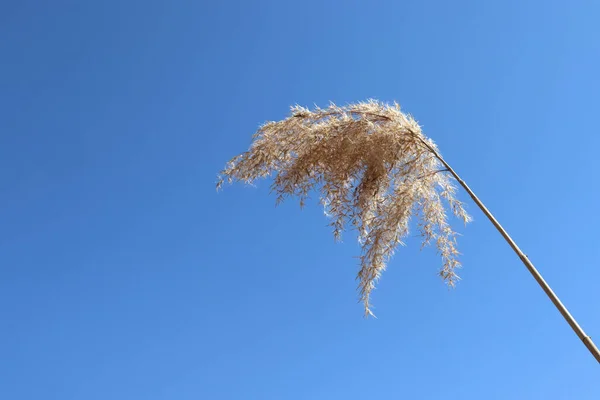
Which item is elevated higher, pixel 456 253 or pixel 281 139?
pixel 281 139

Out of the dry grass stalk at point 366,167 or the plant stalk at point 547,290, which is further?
the dry grass stalk at point 366,167

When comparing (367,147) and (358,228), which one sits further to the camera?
(358,228)

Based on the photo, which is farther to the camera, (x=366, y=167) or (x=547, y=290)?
(x=366, y=167)

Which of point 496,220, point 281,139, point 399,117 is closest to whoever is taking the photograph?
point 496,220

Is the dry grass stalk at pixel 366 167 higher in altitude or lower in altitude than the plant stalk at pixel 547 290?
higher

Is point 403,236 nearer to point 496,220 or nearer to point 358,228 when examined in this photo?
point 358,228

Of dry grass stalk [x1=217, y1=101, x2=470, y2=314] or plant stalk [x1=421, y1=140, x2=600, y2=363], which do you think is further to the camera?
dry grass stalk [x1=217, y1=101, x2=470, y2=314]

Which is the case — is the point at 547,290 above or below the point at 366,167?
below

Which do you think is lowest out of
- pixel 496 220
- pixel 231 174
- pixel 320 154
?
pixel 496 220

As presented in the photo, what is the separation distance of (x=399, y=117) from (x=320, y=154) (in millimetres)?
635

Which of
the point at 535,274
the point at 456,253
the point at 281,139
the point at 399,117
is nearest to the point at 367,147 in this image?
the point at 399,117

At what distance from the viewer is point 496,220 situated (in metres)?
3.21

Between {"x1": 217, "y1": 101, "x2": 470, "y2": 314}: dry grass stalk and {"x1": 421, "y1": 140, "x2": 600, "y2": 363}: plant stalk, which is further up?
{"x1": 217, "y1": 101, "x2": 470, "y2": 314}: dry grass stalk

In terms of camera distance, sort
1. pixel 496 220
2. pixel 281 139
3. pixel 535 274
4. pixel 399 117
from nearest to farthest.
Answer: pixel 535 274 → pixel 496 220 → pixel 399 117 → pixel 281 139
